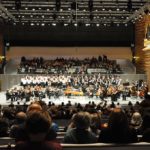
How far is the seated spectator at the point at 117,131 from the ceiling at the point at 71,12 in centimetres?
1387

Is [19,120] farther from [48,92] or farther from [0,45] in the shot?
[0,45]

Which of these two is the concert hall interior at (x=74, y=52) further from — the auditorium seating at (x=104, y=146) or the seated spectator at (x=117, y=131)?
the auditorium seating at (x=104, y=146)

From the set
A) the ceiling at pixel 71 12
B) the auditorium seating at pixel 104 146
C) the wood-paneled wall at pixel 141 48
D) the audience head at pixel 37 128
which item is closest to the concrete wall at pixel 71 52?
the wood-paneled wall at pixel 141 48

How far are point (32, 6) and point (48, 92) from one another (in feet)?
24.9

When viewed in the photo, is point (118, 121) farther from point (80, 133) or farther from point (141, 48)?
point (141, 48)

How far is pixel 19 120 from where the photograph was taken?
4703mm

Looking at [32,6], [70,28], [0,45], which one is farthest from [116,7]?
[0,45]

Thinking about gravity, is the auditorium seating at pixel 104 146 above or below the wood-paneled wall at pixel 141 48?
below

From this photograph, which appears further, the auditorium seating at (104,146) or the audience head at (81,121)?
the audience head at (81,121)

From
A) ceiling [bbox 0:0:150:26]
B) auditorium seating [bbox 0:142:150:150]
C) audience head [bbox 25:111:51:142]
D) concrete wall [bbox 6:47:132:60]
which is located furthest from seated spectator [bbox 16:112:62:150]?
concrete wall [bbox 6:47:132:60]

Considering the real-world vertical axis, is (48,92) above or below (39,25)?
below

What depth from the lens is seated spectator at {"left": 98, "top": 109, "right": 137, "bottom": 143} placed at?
380cm

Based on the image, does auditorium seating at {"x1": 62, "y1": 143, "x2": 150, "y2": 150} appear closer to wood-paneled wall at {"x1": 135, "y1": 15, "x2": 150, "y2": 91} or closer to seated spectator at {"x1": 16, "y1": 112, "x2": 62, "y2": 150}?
seated spectator at {"x1": 16, "y1": 112, "x2": 62, "y2": 150}

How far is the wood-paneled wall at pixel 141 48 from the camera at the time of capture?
1029 inches
